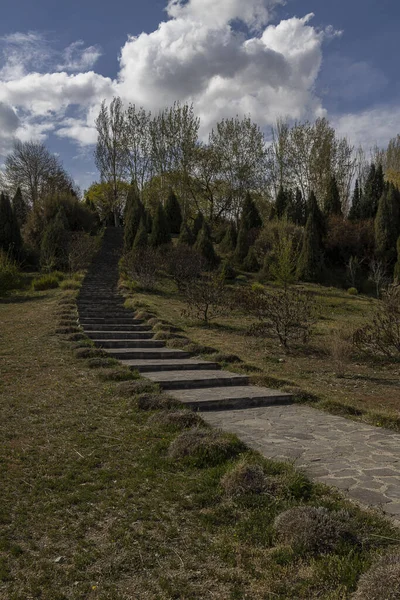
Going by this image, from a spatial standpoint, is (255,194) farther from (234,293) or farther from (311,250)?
(234,293)

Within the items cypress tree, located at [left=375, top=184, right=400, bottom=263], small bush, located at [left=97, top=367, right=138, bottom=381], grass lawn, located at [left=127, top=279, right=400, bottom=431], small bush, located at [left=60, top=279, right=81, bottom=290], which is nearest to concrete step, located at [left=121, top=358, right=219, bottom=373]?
small bush, located at [left=97, top=367, right=138, bottom=381]

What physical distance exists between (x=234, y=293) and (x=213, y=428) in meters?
11.1

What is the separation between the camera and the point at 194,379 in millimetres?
7863

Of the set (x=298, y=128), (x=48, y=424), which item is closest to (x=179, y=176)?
(x=298, y=128)

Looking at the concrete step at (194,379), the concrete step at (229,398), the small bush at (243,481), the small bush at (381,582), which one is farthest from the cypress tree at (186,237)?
the small bush at (381,582)

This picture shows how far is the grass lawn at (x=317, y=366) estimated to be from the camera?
7.08m

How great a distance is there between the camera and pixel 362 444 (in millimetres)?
5152

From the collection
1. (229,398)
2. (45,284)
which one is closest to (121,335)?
(229,398)

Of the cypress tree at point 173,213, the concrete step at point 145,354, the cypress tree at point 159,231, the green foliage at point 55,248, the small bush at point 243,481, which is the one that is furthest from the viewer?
the cypress tree at point 173,213

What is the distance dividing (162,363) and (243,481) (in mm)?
5425

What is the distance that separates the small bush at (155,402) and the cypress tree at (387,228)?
23.6 m

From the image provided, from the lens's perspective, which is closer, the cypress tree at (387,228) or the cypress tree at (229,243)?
the cypress tree at (387,228)

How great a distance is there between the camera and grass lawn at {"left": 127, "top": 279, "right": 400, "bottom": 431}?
7082 mm

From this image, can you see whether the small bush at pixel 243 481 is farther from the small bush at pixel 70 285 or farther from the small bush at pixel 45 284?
the small bush at pixel 45 284
